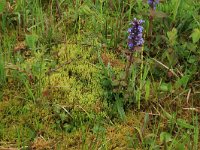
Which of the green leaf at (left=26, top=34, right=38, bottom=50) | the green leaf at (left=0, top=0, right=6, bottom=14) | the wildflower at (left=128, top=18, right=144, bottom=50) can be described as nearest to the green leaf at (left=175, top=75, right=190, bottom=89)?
the wildflower at (left=128, top=18, right=144, bottom=50)

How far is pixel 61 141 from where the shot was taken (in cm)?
243

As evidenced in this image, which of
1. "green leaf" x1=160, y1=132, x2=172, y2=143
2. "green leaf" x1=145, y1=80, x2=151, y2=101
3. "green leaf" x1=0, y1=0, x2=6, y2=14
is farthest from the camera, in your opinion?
"green leaf" x1=0, y1=0, x2=6, y2=14

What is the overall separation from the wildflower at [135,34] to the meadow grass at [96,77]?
0.28 feet

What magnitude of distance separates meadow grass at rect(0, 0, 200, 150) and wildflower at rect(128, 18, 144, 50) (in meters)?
0.08

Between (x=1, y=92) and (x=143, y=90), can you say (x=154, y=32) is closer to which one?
(x=143, y=90)

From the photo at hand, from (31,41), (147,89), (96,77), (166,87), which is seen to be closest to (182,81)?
(166,87)

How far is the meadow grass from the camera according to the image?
2471 mm

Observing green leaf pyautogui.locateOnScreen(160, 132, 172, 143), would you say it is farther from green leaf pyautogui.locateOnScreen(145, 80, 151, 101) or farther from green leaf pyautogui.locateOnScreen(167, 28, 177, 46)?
green leaf pyautogui.locateOnScreen(167, 28, 177, 46)

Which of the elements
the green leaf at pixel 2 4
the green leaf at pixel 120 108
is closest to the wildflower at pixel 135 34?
the green leaf at pixel 120 108

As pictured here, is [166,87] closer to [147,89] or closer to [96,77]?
[147,89]

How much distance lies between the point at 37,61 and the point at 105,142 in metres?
0.80

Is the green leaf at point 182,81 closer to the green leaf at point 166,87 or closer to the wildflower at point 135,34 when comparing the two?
the green leaf at point 166,87

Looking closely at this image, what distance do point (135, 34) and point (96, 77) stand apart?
462 mm

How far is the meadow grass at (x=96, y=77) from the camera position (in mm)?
2471
